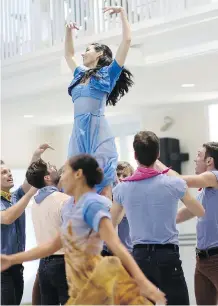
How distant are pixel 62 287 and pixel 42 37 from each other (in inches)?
203

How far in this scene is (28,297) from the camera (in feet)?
24.8

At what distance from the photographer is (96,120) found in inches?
178

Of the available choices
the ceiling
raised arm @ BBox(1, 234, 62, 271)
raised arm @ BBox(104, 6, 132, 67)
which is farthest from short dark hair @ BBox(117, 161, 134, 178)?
the ceiling

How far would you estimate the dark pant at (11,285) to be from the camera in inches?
164

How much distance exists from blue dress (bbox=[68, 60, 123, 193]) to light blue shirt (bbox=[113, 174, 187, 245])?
73 cm

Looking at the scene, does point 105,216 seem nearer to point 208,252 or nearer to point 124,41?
point 208,252

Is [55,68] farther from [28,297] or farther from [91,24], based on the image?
[28,297]

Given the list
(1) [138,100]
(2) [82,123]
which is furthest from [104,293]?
(1) [138,100]

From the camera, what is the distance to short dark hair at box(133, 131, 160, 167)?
369 cm

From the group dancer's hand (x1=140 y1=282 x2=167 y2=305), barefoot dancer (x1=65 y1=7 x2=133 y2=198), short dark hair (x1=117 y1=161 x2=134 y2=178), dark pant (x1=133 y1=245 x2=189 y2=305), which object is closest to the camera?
dancer's hand (x1=140 y1=282 x2=167 y2=305)

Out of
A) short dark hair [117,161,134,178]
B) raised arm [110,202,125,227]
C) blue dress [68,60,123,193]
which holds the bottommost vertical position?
raised arm [110,202,125,227]

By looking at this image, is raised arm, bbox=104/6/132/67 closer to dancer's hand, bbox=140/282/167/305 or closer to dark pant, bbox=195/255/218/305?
dark pant, bbox=195/255/218/305

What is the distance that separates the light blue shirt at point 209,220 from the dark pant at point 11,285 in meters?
1.11

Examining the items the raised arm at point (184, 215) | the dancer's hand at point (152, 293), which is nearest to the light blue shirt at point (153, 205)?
the raised arm at point (184, 215)
